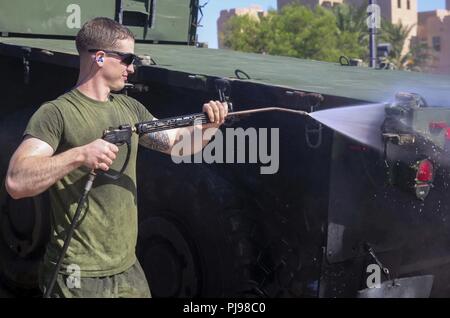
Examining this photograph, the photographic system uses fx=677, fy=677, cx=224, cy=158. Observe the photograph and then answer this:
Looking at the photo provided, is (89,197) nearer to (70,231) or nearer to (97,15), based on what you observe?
(70,231)

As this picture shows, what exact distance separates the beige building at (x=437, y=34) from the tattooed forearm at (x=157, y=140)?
4622 cm

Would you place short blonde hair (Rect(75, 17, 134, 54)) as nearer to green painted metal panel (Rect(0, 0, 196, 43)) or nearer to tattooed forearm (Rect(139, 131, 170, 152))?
tattooed forearm (Rect(139, 131, 170, 152))

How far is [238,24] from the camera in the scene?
36469mm

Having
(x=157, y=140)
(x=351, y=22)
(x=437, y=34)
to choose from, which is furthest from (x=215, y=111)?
(x=437, y=34)

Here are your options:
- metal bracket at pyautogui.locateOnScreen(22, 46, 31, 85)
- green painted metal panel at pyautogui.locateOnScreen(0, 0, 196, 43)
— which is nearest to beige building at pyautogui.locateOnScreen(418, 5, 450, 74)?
green painted metal panel at pyautogui.locateOnScreen(0, 0, 196, 43)

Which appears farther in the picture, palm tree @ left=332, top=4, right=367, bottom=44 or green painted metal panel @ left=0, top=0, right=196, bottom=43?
palm tree @ left=332, top=4, right=367, bottom=44

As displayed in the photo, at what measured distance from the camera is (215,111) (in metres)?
2.89

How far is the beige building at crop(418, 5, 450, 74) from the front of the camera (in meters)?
48.2

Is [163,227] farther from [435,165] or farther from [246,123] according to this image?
[435,165]

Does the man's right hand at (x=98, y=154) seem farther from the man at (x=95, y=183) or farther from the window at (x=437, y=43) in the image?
the window at (x=437, y=43)

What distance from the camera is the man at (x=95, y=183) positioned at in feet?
8.64

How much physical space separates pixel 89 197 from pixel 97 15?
3184mm

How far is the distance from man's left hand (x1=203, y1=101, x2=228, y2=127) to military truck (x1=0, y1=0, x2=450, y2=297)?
0.91 ft

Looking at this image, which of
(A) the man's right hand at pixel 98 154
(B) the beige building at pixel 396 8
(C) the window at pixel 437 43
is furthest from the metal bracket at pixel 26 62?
(C) the window at pixel 437 43
